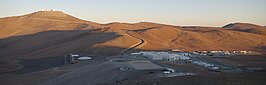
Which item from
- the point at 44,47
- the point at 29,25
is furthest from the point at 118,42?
the point at 29,25

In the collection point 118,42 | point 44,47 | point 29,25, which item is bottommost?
point 44,47

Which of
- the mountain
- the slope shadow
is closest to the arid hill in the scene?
the slope shadow

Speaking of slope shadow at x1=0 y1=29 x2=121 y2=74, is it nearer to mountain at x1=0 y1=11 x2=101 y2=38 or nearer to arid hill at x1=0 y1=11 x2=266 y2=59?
arid hill at x1=0 y1=11 x2=266 y2=59

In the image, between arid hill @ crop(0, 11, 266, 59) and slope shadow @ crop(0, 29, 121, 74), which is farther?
arid hill @ crop(0, 11, 266, 59)

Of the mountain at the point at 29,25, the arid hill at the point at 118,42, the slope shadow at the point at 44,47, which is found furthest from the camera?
the mountain at the point at 29,25

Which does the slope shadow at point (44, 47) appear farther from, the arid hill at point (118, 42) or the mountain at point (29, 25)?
the mountain at point (29, 25)

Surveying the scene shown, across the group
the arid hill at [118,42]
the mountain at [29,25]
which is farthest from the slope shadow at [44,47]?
the mountain at [29,25]

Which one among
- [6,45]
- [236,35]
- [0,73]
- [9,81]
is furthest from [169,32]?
[9,81]

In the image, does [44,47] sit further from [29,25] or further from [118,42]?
[29,25]

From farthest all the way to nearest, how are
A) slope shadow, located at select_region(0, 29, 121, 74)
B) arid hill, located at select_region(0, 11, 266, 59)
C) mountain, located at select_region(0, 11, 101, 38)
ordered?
1. mountain, located at select_region(0, 11, 101, 38)
2. arid hill, located at select_region(0, 11, 266, 59)
3. slope shadow, located at select_region(0, 29, 121, 74)

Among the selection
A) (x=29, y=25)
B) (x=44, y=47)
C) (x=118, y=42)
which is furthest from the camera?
(x=29, y=25)

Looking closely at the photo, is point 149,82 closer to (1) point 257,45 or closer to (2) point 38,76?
(2) point 38,76
